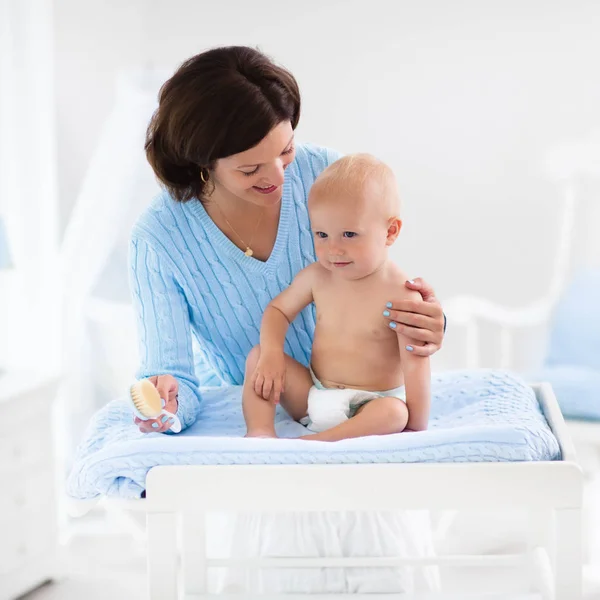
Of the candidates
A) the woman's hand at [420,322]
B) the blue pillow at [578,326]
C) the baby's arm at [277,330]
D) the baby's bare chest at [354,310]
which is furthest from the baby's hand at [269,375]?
the blue pillow at [578,326]

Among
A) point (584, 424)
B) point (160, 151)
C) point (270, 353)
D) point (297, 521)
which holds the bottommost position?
point (584, 424)

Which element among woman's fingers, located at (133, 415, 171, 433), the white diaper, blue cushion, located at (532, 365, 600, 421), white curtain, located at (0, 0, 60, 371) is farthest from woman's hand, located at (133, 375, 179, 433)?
blue cushion, located at (532, 365, 600, 421)

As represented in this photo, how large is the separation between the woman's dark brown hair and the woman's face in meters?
0.01

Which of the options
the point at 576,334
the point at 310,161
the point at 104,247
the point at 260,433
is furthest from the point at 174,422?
the point at 576,334

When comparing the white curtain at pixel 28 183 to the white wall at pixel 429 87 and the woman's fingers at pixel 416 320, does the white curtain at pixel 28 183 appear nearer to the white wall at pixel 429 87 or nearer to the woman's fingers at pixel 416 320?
the white wall at pixel 429 87

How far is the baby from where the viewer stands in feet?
5.39

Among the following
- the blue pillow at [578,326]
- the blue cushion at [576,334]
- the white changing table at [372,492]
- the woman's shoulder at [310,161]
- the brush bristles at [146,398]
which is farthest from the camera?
the blue pillow at [578,326]

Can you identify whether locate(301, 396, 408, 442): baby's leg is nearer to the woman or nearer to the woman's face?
the woman

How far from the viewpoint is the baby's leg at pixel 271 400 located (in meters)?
1.68

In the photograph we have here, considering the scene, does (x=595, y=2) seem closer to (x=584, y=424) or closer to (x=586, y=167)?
(x=586, y=167)

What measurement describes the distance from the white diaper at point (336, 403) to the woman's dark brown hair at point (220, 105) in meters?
0.46

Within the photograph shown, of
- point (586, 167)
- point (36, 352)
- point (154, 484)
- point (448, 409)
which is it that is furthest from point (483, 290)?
point (154, 484)

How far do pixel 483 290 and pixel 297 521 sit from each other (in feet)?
6.80

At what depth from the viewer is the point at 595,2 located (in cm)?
351
